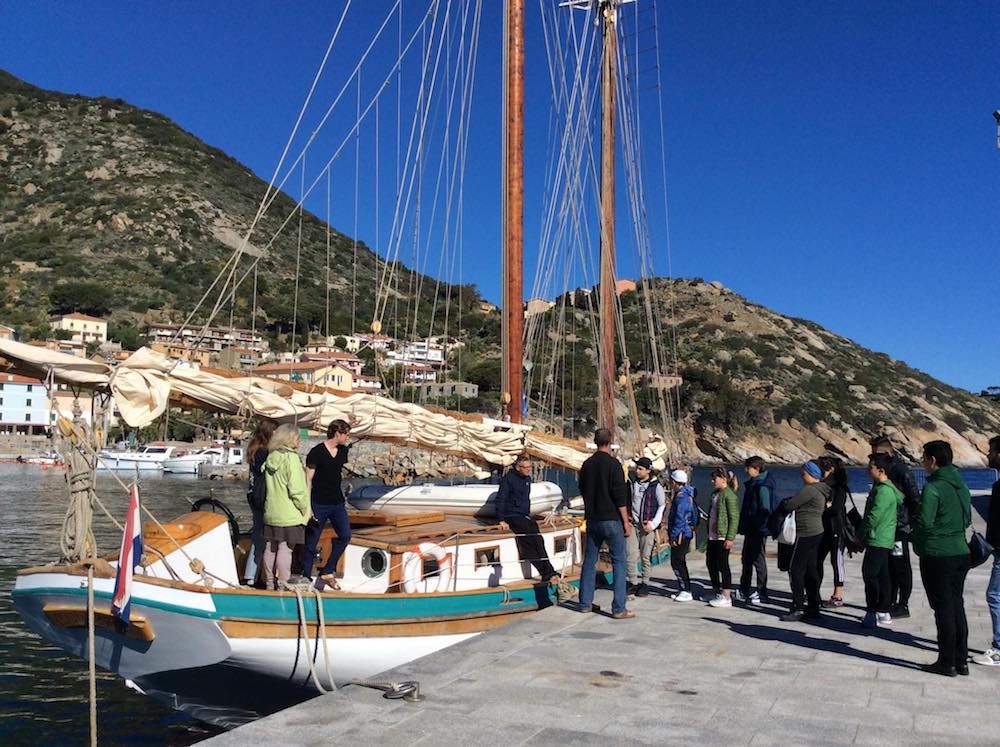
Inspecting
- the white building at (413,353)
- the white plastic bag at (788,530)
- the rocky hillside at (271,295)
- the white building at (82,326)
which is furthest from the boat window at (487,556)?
the white building at (82,326)

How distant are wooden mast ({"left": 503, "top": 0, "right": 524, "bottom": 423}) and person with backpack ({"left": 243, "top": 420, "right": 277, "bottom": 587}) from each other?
6.31m

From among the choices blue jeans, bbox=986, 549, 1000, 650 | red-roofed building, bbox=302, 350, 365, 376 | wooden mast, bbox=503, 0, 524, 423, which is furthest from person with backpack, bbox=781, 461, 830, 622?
red-roofed building, bbox=302, 350, 365, 376

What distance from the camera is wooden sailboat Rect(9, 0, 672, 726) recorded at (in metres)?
7.43

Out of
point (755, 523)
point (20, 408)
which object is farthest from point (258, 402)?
point (20, 408)

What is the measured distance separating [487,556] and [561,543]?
182 centimetres

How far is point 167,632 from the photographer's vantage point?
7.42m

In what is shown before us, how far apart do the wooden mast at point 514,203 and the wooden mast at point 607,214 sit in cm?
533

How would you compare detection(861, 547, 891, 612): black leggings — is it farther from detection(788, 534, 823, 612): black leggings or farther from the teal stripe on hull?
the teal stripe on hull

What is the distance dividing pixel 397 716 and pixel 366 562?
4.03 m

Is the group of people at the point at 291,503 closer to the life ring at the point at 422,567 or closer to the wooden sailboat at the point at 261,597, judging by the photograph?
the wooden sailboat at the point at 261,597

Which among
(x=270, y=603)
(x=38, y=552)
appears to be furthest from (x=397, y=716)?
(x=38, y=552)

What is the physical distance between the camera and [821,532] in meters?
8.84

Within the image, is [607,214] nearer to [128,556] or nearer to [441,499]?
[441,499]

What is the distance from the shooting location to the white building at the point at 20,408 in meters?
93.9
